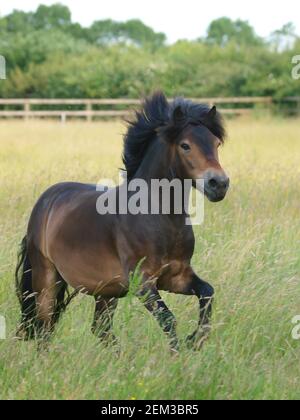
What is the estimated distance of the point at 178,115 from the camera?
13.8ft

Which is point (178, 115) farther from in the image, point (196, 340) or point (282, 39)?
point (282, 39)

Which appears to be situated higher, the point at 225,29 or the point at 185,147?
the point at 225,29

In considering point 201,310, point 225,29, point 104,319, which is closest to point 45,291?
point 104,319

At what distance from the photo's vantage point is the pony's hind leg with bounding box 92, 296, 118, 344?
14.3 feet

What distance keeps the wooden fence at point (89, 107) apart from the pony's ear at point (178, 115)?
18152 millimetres

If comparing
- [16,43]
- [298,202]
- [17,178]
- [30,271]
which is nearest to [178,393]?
[30,271]

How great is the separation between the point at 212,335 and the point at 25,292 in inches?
43.8

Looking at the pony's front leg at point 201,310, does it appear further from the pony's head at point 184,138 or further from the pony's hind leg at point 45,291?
the pony's hind leg at point 45,291

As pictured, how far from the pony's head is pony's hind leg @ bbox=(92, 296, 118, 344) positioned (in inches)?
29.0

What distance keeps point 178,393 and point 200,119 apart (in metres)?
1.37

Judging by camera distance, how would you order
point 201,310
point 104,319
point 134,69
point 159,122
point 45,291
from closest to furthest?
point 201,310 → point 159,122 → point 104,319 → point 45,291 → point 134,69

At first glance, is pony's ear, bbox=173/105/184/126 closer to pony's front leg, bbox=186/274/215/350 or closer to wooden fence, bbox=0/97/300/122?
pony's front leg, bbox=186/274/215/350

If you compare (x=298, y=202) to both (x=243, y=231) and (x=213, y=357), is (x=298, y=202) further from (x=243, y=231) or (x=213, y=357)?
(x=213, y=357)
